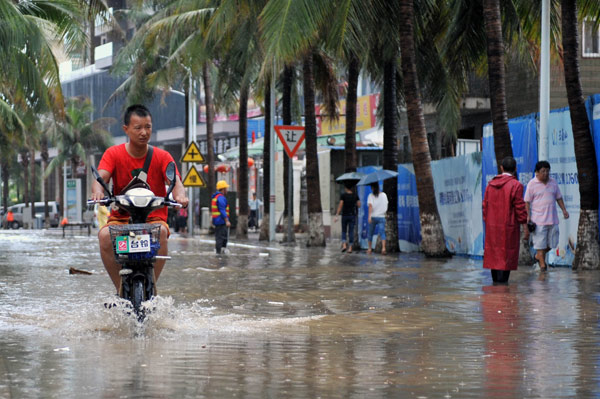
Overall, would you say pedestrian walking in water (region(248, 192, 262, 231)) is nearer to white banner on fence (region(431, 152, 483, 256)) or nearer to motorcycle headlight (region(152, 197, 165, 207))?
white banner on fence (region(431, 152, 483, 256))

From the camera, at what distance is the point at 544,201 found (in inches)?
660

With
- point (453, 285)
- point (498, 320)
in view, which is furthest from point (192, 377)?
point (453, 285)

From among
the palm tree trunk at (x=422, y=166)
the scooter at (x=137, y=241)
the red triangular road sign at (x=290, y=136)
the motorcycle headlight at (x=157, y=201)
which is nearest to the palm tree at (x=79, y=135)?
the red triangular road sign at (x=290, y=136)

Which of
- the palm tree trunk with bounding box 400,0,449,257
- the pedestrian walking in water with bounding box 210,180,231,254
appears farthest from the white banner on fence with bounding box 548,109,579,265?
the pedestrian walking in water with bounding box 210,180,231,254

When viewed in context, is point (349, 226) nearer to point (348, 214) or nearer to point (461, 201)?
point (348, 214)

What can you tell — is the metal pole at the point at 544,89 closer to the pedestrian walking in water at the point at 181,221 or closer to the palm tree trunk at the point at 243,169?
the palm tree trunk at the point at 243,169

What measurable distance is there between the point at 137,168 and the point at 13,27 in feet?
52.2

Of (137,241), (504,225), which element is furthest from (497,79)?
(137,241)

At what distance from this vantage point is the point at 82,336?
8508mm

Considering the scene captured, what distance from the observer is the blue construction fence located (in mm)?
18172

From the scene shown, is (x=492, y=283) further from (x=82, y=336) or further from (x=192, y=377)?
(x=192, y=377)

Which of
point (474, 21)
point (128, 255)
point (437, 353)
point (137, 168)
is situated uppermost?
point (474, 21)

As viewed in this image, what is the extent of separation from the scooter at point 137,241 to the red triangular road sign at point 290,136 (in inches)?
858

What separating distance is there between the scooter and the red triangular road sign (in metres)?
21.8
